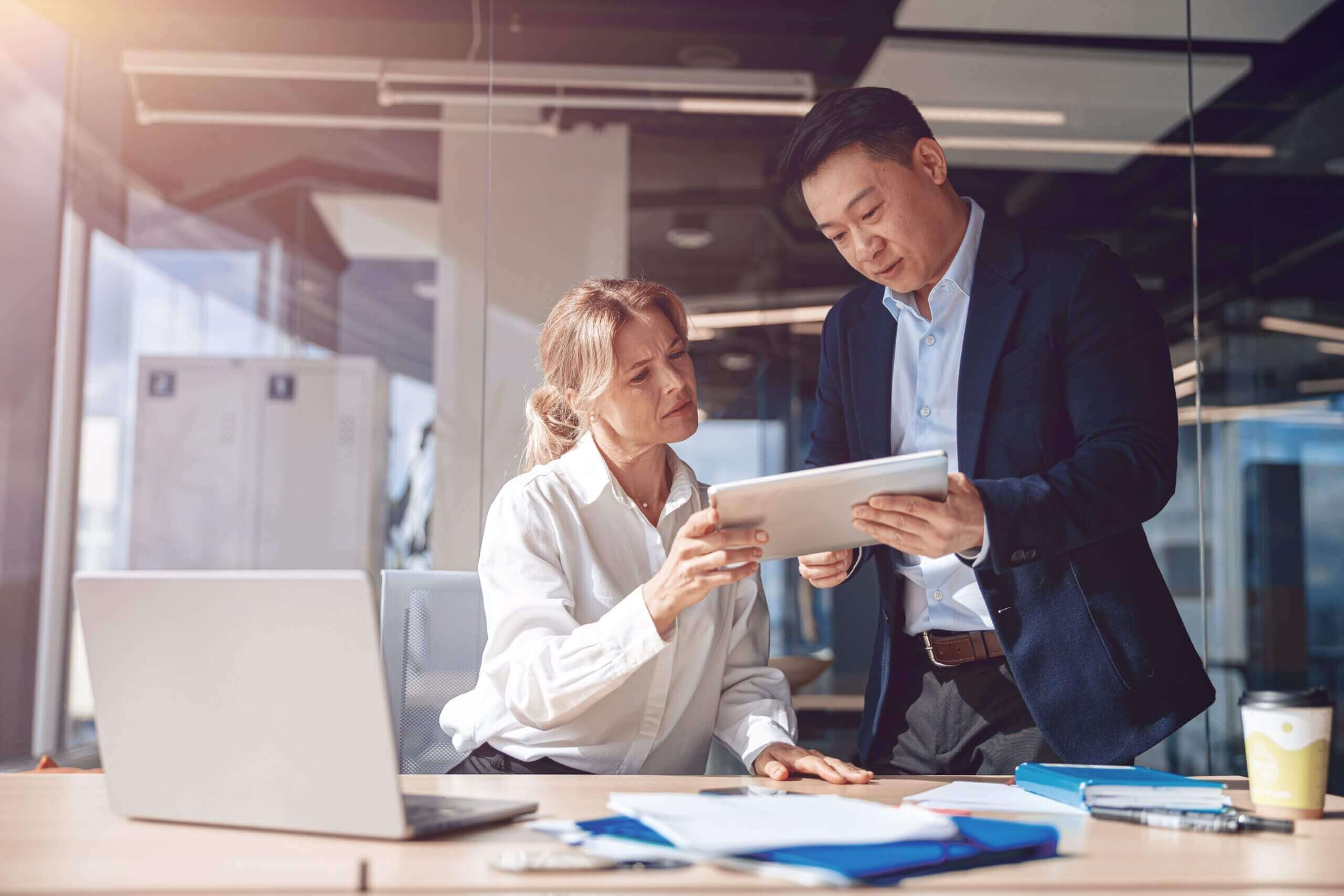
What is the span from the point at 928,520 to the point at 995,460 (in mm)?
417

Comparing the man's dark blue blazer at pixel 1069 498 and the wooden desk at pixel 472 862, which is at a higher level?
the man's dark blue blazer at pixel 1069 498

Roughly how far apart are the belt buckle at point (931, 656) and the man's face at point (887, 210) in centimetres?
62

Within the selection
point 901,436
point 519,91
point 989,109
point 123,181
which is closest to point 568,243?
point 519,91

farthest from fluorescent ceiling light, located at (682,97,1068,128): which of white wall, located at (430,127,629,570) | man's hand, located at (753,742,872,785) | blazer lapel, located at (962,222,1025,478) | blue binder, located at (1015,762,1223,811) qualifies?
blue binder, located at (1015,762,1223,811)

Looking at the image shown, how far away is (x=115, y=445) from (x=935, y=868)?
4378 millimetres

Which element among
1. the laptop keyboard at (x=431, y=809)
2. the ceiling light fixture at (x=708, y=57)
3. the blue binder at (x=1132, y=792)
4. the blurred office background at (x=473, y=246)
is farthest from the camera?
the ceiling light fixture at (x=708, y=57)

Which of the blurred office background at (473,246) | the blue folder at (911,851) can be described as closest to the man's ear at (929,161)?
the blue folder at (911,851)

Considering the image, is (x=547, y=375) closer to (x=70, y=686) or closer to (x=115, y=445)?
(x=115, y=445)

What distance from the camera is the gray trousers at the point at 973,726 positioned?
1.81 metres

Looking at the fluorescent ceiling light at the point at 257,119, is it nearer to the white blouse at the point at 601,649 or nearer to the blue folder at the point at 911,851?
the white blouse at the point at 601,649

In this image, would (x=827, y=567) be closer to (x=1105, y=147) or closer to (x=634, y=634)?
(x=634, y=634)

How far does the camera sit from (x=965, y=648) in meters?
1.82

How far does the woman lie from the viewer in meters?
1.58

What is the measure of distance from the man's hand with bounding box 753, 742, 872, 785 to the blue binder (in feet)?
0.84
